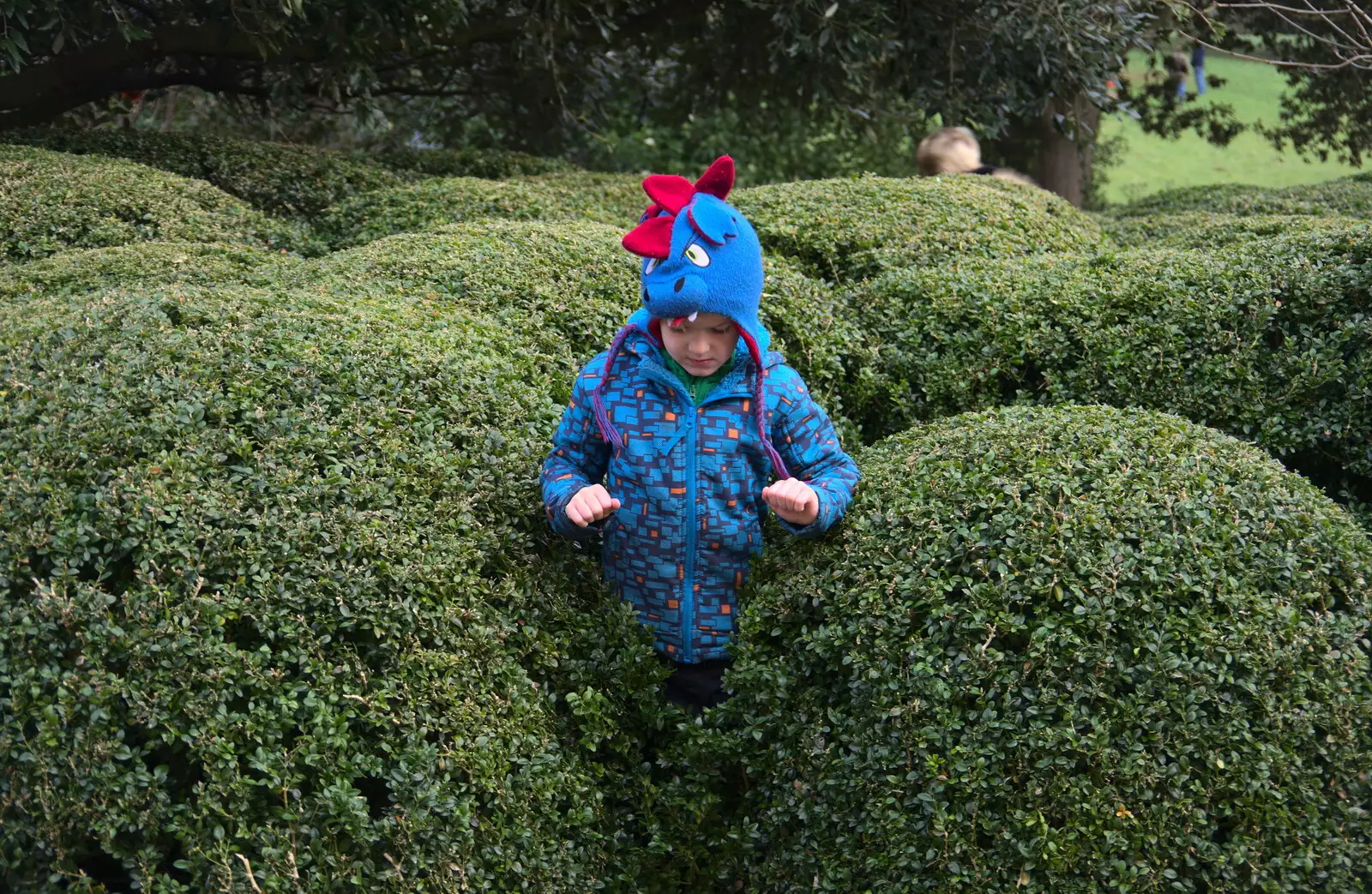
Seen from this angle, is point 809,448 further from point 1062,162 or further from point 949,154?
point 1062,162

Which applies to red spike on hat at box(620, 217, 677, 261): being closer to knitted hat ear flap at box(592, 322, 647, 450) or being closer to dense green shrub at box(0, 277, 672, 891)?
knitted hat ear flap at box(592, 322, 647, 450)

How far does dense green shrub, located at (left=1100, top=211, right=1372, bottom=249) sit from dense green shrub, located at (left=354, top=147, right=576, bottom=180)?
3.76 metres

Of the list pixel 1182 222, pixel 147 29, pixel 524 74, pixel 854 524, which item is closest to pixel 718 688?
pixel 854 524

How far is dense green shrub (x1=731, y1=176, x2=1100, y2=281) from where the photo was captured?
18.4ft

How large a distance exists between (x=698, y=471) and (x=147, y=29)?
5894 millimetres

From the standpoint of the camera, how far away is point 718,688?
345 cm

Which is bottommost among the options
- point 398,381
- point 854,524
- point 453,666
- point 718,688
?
point 718,688

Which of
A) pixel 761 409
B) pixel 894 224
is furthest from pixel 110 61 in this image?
pixel 761 409

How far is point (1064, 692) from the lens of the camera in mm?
2934

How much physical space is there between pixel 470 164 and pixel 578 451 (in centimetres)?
593

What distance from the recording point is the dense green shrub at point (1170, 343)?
4.22m

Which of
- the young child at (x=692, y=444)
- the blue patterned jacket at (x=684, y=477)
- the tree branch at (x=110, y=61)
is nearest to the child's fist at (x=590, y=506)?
the young child at (x=692, y=444)

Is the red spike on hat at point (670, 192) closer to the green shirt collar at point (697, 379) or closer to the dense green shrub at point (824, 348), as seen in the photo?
the green shirt collar at point (697, 379)

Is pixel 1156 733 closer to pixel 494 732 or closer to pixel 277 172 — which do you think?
pixel 494 732
